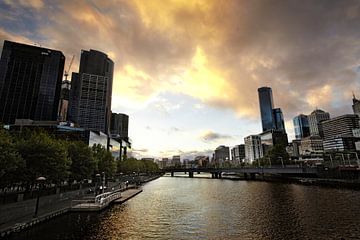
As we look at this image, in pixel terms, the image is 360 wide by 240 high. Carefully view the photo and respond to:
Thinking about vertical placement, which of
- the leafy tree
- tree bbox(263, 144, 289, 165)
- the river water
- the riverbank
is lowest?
the river water

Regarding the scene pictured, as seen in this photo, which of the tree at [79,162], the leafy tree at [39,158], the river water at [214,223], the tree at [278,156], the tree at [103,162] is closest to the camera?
the river water at [214,223]

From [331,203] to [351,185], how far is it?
43668 mm

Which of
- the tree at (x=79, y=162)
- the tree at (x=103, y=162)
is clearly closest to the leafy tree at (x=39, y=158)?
the tree at (x=79, y=162)

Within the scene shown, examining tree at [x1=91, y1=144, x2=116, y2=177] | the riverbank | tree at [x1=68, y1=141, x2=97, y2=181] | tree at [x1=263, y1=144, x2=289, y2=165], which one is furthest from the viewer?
tree at [x1=263, y1=144, x2=289, y2=165]

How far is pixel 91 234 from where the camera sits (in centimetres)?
3169

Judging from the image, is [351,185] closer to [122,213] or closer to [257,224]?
[257,224]

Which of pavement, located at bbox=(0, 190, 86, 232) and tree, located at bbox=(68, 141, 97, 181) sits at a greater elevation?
tree, located at bbox=(68, 141, 97, 181)

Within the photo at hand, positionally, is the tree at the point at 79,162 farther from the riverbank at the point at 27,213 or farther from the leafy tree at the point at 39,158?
the leafy tree at the point at 39,158

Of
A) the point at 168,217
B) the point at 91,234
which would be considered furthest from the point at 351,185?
the point at 91,234

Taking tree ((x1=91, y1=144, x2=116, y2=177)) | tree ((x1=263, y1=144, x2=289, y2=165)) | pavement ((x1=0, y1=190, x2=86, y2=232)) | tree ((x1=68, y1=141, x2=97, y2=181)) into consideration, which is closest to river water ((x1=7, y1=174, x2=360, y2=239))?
pavement ((x1=0, y1=190, x2=86, y2=232))

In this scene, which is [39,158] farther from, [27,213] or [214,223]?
[214,223]

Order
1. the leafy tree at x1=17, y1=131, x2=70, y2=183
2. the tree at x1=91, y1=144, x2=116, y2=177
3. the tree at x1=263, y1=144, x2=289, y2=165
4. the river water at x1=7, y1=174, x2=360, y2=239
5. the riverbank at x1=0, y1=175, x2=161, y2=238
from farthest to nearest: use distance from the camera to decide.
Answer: the tree at x1=263, y1=144, x2=289, y2=165, the tree at x1=91, y1=144, x2=116, y2=177, the leafy tree at x1=17, y1=131, x2=70, y2=183, the river water at x1=7, y1=174, x2=360, y2=239, the riverbank at x1=0, y1=175, x2=161, y2=238

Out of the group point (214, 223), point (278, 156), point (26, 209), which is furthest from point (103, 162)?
point (278, 156)

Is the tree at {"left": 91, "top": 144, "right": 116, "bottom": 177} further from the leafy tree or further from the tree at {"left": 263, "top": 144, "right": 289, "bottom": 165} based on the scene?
the tree at {"left": 263, "top": 144, "right": 289, "bottom": 165}
